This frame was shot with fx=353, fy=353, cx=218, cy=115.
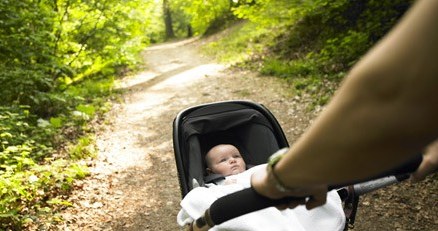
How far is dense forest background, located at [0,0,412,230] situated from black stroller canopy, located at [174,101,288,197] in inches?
78.0

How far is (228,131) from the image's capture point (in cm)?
333

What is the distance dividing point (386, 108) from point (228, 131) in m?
2.75

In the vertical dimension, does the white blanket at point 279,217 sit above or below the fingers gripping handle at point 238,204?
below

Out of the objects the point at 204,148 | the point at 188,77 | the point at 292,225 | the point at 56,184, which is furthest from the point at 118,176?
the point at 188,77

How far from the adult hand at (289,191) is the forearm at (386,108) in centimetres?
23

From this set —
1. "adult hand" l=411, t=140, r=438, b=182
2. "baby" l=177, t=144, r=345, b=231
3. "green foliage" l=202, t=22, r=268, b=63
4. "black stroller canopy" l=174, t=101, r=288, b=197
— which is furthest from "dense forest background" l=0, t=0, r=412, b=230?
"adult hand" l=411, t=140, r=438, b=182

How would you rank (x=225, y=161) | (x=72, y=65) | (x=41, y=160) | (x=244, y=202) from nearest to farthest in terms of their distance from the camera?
(x=244, y=202)
(x=225, y=161)
(x=41, y=160)
(x=72, y=65)

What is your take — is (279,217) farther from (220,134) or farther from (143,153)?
(143,153)

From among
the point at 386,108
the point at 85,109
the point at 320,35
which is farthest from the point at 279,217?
the point at 320,35

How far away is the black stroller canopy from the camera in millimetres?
2963

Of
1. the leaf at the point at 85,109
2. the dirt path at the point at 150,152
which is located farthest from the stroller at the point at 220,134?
the leaf at the point at 85,109

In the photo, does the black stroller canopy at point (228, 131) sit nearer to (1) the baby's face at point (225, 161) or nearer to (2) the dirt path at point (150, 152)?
(1) the baby's face at point (225, 161)

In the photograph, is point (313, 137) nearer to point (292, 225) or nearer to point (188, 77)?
point (292, 225)

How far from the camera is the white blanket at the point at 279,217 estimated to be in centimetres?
189
